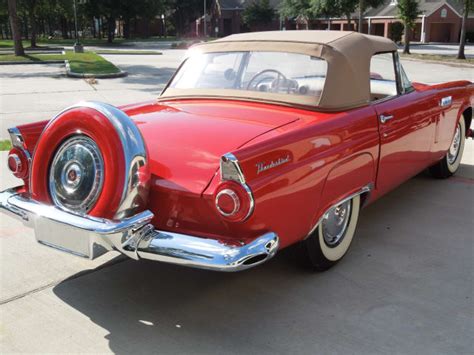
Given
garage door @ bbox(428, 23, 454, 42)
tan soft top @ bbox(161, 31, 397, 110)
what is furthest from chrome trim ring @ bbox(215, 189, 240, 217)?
garage door @ bbox(428, 23, 454, 42)

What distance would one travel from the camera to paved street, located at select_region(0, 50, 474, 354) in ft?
9.16

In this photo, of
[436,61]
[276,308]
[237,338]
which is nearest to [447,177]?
[276,308]

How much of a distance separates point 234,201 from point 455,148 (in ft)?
13.5

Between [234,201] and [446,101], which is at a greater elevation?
[446,101]

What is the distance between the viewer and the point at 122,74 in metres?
17.6

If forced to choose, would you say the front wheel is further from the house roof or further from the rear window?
the house roof

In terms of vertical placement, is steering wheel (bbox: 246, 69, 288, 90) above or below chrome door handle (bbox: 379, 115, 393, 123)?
above

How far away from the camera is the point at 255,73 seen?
3.99 m

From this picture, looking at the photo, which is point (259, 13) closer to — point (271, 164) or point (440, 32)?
point (440, 32)

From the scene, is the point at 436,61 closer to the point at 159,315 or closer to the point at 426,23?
the point at 159,315

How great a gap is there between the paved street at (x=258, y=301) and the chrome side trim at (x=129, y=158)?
2.41 ft

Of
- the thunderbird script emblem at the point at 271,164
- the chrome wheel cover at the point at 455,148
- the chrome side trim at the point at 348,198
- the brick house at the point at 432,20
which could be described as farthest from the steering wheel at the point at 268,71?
the brick house at the point at 432,20

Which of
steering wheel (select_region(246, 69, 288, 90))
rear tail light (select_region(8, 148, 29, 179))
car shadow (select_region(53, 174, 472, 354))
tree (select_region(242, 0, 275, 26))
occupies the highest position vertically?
tree (select_region(242, 0, 275, 26))

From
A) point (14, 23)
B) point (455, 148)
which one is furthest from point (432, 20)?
point (455, 148)
